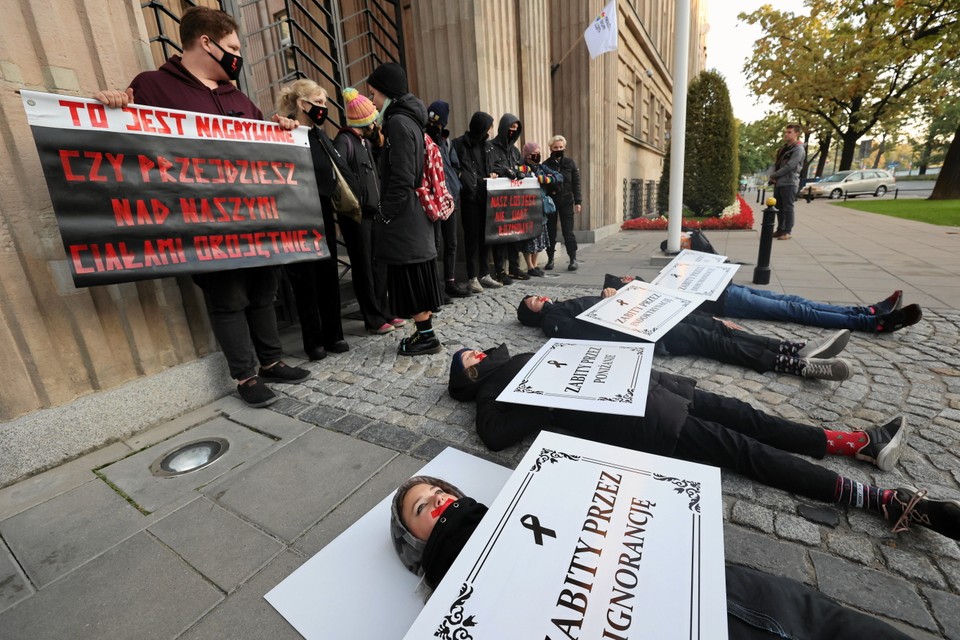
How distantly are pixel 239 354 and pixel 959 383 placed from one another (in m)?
4.71

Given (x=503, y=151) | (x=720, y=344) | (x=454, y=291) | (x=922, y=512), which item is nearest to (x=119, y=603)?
(x=922, y=512)

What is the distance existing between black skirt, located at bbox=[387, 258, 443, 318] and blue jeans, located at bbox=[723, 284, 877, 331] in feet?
8.94

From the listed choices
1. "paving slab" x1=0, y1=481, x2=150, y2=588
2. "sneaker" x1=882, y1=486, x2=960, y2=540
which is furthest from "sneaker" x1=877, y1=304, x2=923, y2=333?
"paving slab" x1=0, y1=481, x2=150, y2=588

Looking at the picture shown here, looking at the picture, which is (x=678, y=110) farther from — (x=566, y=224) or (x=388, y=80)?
(x=388, y=80)

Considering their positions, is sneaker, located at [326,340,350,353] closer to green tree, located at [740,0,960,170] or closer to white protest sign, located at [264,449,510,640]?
white protest sign, located at [264,449,510,640]

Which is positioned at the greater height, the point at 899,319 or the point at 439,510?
the point at 439,510

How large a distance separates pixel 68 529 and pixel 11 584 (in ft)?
0.98

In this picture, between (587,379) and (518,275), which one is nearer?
(587,379)

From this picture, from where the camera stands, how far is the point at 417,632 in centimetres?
115

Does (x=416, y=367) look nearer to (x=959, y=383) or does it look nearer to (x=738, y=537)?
(x=738, y=537)

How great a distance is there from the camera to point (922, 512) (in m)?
1.64

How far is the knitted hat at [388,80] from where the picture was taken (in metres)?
3.39

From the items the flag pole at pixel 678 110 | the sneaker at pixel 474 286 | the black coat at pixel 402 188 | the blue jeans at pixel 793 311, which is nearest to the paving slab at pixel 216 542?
the black coat at pixel 402 188

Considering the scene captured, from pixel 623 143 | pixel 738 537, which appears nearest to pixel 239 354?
pixel 738 537
